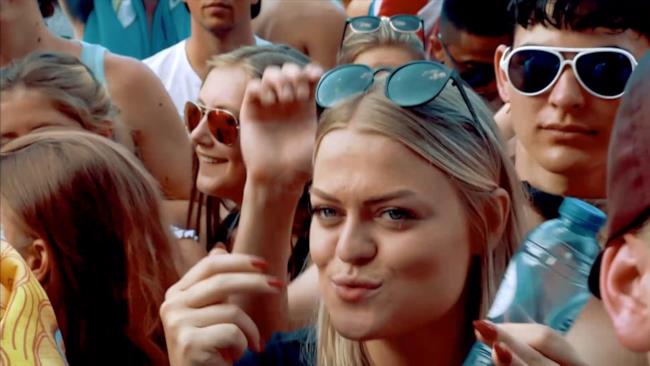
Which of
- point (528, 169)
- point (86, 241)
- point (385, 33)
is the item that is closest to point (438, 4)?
point (385, 33)

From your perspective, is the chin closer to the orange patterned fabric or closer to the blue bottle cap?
the blue bottle cap

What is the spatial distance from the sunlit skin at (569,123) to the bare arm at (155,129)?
1362mm

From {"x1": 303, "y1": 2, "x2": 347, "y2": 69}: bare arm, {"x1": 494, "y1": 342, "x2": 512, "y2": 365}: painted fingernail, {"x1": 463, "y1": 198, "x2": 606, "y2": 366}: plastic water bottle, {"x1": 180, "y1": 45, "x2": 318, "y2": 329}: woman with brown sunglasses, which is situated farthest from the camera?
{"x1": 303, "y1": 2, "x2": 347, "y2": 69}: bare arm

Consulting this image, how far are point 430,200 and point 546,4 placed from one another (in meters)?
0.81

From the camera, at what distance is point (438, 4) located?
454 centimetres

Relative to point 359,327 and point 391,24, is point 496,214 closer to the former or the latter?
point 359,327

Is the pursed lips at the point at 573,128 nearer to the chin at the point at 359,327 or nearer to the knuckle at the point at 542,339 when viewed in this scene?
the chin at the point at 359,327

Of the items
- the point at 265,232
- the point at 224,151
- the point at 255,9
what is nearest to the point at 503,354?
the point at 265,232

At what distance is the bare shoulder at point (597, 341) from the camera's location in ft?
6.20

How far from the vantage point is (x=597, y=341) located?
195 cm

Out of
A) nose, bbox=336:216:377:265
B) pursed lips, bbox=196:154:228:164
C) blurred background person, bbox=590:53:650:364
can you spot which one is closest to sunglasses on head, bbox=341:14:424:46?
pursed lips, bbox=196:154:228:164

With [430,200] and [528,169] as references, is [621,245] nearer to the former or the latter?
[430,200]

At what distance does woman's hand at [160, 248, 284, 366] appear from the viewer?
196cm

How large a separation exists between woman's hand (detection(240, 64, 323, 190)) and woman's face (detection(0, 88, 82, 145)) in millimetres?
986
